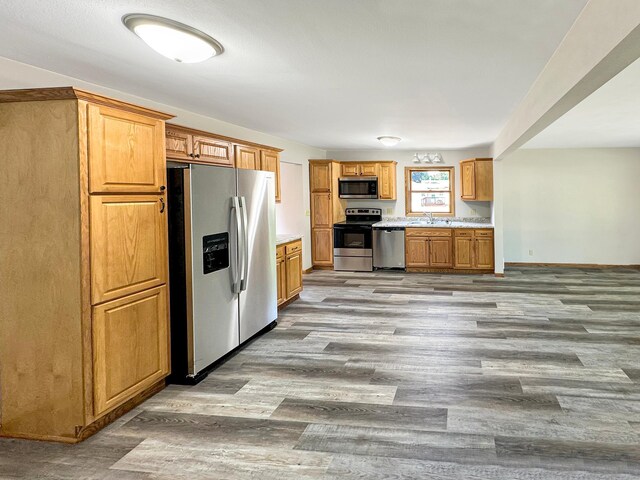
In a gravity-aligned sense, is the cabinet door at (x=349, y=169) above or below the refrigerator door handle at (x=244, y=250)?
above

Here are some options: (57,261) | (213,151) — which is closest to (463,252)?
(213,151)

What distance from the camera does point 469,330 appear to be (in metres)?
5.34

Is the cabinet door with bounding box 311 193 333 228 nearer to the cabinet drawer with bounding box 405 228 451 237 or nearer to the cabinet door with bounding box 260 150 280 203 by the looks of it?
the cabinet drawer with bounding box 405 228 451 237

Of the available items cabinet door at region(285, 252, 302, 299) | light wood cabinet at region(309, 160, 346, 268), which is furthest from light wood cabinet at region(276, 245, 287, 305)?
light wood cabinet at region(309, 160, 346, 268)

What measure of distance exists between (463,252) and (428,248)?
62 cm

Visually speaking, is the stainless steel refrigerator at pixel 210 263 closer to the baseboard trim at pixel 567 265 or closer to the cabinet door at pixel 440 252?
the cabinet door at pixel 440 252

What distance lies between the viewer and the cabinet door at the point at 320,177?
9852mm

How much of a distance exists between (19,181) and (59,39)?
2.69ft

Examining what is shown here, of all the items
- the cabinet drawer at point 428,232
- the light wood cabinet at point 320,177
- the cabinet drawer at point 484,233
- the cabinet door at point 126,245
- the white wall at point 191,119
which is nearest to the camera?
the cabinet door at point 126,245

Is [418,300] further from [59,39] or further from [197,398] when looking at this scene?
[59,39]

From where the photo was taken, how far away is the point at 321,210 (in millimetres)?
9914

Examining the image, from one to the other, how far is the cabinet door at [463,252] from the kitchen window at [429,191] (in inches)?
44.1

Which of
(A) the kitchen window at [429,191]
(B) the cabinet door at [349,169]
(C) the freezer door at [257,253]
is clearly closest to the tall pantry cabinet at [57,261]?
(C) the freezer door at [257,253]

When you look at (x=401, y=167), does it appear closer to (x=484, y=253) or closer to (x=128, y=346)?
(x=484, y=253)
